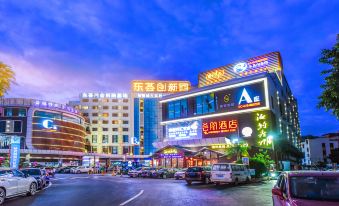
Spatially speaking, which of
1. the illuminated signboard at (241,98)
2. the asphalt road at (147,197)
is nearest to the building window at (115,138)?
the illuminated signboard at (241,98)

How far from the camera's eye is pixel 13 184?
1689 centimetres

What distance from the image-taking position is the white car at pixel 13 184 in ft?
52.3

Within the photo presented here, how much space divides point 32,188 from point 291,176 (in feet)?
53.7

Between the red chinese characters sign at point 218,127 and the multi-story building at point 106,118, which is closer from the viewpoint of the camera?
Result: the red chinese characters sign at point 218,127

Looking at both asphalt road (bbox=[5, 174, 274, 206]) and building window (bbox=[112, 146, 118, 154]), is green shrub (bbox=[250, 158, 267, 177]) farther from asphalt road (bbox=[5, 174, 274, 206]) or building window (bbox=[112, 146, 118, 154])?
building window (bbox=[112, 146, 118, 154])

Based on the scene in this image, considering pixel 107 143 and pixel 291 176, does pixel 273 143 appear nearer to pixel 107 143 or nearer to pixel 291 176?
pixel 291 176

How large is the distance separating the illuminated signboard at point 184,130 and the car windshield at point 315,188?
210ft

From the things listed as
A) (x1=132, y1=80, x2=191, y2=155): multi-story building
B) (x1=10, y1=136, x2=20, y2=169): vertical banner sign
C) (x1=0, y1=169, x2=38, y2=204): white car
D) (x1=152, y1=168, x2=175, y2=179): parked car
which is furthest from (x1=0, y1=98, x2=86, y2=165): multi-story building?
(x1=0, y1=169, x2=38, y2=204): white car

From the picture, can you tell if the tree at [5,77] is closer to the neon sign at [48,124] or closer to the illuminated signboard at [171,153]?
the illuminated signboard at [171,153]

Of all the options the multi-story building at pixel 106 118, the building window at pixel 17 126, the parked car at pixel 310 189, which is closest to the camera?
the parked car at pixel 310 189

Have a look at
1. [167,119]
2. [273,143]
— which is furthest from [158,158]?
[273,143]

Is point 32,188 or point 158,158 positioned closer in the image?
point 32,188

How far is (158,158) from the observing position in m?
65.9

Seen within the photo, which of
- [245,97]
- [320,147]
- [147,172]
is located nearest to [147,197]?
[147,172]
